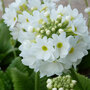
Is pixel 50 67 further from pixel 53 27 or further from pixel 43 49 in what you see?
pixel 53 27


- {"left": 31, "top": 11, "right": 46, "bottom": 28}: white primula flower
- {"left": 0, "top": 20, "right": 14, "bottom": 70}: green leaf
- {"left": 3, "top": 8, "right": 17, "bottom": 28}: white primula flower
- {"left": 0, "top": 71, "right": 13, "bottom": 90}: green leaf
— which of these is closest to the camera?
{"left": 31, "top": 11, "right": 46, "bottom": 28}: white primula flower

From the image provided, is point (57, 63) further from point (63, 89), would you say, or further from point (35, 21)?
point (35, 21)

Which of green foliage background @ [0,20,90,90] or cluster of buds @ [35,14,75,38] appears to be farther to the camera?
green foliage background @ [0,20,90,90]

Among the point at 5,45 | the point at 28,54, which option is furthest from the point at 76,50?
the point at 5,45

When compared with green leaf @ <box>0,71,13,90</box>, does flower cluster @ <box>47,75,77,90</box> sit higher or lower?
lower

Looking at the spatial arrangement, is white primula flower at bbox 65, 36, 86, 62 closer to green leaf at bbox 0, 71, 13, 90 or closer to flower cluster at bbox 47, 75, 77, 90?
flower cluster at bbox 47, 75, 77, 90

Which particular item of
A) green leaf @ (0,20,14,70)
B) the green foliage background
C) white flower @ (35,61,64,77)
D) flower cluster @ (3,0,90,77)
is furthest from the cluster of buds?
green leaf @ (0,20,14,70)
